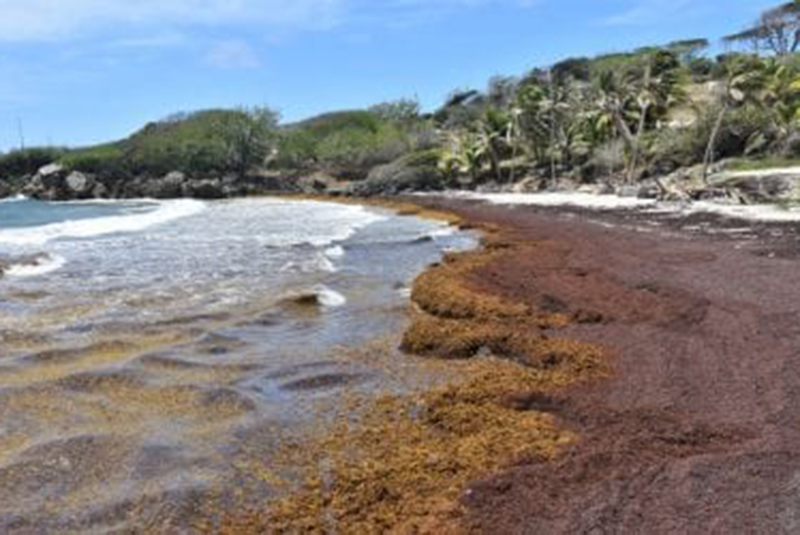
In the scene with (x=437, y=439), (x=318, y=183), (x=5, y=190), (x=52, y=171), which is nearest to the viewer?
(x=437, y=439)

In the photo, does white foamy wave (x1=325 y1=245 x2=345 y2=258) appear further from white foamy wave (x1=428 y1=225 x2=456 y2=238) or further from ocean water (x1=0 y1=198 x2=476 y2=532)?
white foamy wave (x1=428 y1=225 x2=456 y2=238)

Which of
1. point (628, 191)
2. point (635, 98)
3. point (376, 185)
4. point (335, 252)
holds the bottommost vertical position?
point (335, 252)

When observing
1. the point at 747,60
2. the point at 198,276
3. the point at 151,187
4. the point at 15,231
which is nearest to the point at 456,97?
the point at 151,187

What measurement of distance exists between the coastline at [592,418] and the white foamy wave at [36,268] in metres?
12.3

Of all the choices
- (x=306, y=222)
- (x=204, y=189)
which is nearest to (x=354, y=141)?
(x=204, y=189)

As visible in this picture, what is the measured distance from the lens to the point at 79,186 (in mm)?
83812

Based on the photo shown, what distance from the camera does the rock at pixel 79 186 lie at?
274 ft

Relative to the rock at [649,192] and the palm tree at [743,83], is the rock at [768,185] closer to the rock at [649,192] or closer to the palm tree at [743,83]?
the rock at [649,192]

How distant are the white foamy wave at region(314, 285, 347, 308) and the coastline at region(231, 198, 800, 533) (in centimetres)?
191

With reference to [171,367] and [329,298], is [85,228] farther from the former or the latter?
[171,367]

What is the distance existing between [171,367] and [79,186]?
79031mm

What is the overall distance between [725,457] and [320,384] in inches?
209

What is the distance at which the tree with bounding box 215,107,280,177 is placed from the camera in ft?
286

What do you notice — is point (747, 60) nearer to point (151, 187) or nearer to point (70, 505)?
point (70, 505)
